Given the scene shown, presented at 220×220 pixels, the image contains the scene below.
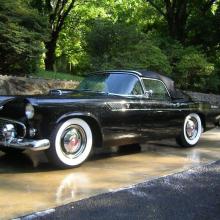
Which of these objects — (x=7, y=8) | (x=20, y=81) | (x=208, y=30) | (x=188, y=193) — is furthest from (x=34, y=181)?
(x=208, y=30)

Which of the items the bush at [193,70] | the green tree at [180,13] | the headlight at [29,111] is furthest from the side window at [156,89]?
the green tree at [180,13]

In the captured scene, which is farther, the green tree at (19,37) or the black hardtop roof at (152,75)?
the green tree at (19,37)

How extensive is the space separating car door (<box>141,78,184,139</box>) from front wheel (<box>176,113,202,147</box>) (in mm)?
305

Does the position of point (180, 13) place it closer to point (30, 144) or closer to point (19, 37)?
point (19, 37)

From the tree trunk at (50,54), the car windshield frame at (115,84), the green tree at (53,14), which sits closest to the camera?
the car windshield frame at (115,84)

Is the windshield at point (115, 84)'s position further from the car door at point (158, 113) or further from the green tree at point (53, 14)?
the green tree at point (53, 14)

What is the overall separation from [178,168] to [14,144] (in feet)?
7.50

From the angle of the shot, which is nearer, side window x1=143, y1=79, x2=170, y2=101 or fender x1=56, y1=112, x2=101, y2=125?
fender x1=56, y1=112, x2=101, y2=125

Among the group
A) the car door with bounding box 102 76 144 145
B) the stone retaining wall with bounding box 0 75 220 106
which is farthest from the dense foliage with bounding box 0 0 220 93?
the car door with bounding box 102 76 144 145

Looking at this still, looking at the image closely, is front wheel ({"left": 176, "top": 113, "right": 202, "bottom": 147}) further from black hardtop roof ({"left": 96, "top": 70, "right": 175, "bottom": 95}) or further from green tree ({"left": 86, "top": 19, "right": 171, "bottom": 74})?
green tree ({"left": 86, "top": 19, "right": 171, "bottom": 74})

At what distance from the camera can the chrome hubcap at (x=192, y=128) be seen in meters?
8.78

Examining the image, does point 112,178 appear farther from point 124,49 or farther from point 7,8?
point 124,49

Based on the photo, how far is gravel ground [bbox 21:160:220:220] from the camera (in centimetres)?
438

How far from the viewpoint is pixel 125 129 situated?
7.09 m
